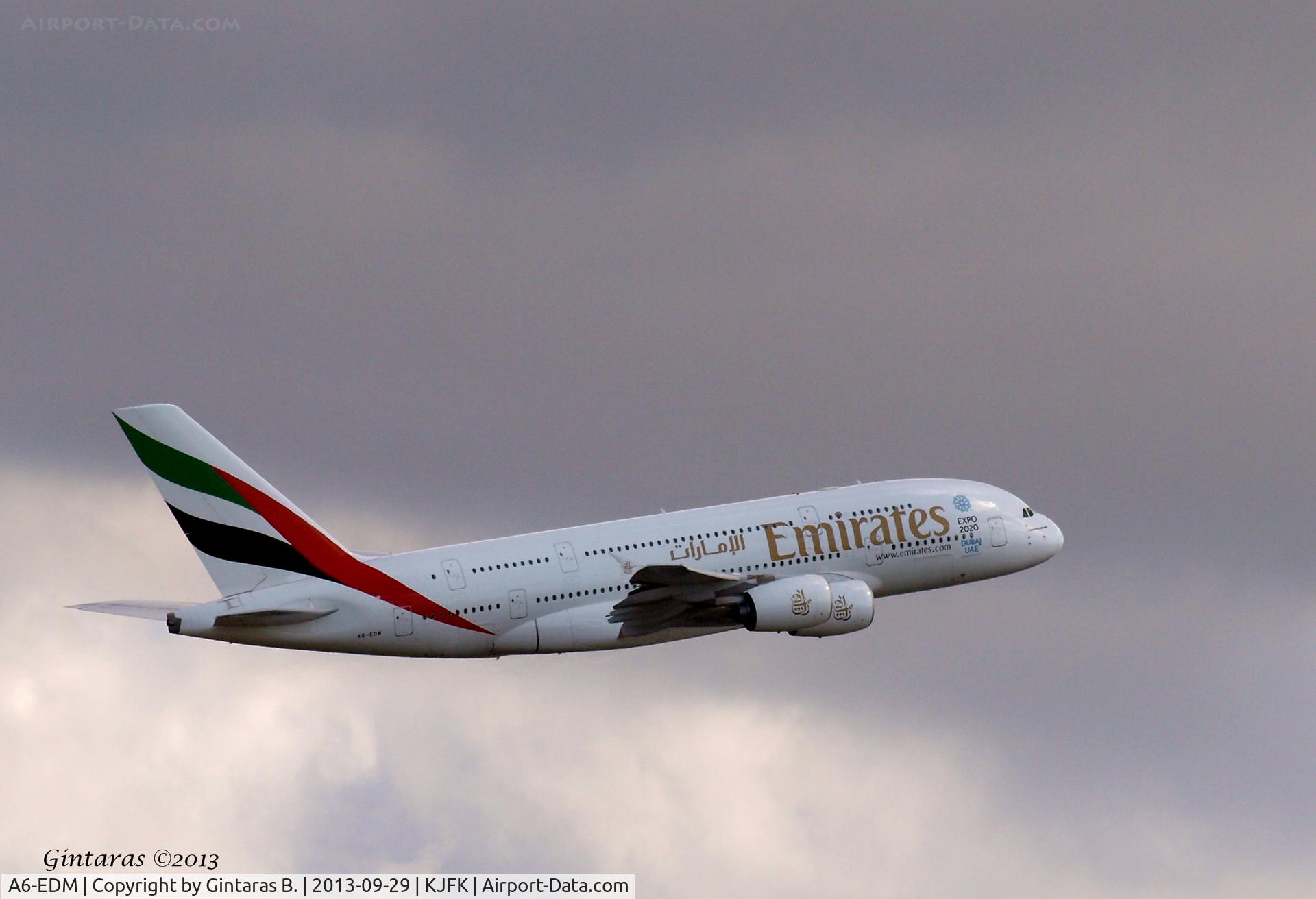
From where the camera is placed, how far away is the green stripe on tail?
292 ft

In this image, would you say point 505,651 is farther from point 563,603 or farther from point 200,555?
point 200,555

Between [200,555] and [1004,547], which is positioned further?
[1004,547]

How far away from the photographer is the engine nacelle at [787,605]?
3531 inches

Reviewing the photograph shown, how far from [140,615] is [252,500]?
6065 millimetres

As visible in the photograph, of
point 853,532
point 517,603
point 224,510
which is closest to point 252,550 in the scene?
point 224,510

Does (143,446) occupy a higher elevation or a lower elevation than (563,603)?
higher

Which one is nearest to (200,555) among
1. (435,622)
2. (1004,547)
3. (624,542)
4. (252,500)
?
(252,500)

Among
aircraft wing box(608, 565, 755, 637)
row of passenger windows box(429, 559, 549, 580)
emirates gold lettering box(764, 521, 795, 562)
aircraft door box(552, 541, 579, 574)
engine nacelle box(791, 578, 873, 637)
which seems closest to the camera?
aircraft wing box(608, 565, 755, 637)

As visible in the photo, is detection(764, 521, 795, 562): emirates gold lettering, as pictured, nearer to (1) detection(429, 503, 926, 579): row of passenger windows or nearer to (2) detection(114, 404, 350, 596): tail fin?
(1) detection(429, 503, 926, 579): row of passenger windows

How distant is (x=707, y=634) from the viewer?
92.3 m

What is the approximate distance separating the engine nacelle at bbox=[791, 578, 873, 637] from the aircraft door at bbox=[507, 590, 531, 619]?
34.9 ft

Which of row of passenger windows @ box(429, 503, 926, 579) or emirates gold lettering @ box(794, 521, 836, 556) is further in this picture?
emirates gold lettering @ box(794, 521, 836, 556)

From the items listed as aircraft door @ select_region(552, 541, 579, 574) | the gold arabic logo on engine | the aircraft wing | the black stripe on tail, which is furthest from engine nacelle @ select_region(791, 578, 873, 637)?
the black stripe on tail

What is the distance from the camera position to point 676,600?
294 ft
